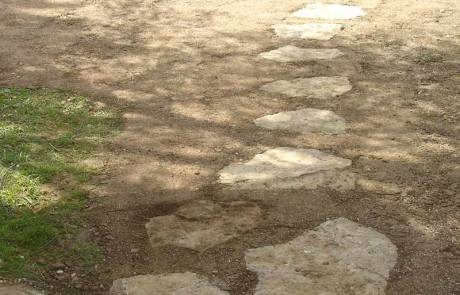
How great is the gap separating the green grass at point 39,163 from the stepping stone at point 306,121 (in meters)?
0.92

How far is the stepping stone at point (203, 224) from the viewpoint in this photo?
122 inches

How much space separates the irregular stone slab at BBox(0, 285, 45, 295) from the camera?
2.62 metres

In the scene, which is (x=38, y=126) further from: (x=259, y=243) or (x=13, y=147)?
(x=259, y=243)

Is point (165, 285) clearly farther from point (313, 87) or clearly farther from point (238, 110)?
point (313, 87)

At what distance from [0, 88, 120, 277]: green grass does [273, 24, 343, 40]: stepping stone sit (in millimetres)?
1953

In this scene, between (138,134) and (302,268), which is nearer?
(302,268)

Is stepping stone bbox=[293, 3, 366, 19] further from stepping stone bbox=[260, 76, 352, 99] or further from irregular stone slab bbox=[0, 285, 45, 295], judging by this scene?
irregular stone slab bbox=[0, 285, 45, 295]

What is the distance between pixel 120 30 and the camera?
5957 millimetres

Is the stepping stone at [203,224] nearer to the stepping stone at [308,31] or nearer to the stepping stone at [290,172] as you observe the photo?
the stepping stone at [290,172]

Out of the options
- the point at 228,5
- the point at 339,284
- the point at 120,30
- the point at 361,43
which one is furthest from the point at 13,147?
the point at 228,5

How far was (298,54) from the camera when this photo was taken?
532cm

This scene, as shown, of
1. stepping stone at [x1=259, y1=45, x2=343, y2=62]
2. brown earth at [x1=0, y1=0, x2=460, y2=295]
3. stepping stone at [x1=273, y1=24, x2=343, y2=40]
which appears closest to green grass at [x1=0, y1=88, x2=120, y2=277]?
brown earth at [x1=0, y1=0, x2=460, y2=295]

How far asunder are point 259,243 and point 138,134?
1.30 m

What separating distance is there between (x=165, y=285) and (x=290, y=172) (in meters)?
1.08
